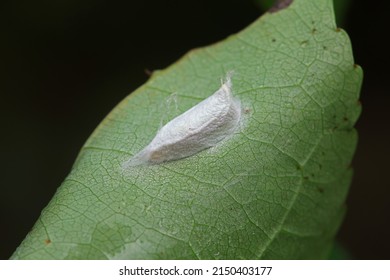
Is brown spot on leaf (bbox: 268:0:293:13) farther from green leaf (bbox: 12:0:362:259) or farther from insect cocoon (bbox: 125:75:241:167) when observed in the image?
insect cocoon (bbox: 125:75:241:167)

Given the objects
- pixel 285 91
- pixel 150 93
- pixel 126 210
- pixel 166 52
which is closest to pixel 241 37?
pixel 285 91

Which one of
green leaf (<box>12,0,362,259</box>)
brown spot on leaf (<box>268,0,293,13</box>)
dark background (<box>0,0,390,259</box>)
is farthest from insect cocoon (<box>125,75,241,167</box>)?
dark background (<box>0,0,390,259</box>)

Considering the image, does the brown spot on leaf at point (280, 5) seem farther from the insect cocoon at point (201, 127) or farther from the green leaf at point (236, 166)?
the insect cocoon at point (201, 127)

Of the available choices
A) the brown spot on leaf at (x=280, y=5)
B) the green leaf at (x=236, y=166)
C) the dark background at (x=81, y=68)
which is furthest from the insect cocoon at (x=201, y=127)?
the dark background at (x=81, y=68)

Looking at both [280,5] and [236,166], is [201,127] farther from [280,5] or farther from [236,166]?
[280,5]

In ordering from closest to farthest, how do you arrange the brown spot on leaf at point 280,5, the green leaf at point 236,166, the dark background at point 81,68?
1. the green leaf at point 236,166
2. the brown spot on leaf at point 280,5
3. the dark background at point 81,68

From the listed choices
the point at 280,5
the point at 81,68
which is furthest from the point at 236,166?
the point at 81,68

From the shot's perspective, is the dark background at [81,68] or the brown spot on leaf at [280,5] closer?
the brown spot on leaf at [280,5]
